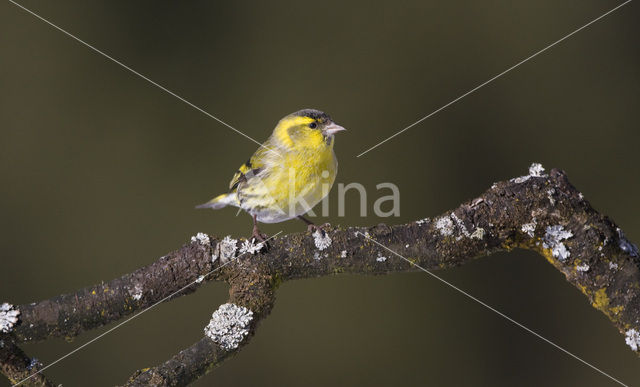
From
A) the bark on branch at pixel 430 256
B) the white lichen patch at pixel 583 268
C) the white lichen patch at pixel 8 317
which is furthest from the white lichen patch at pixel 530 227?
the white lichen patch at pixel 8 317

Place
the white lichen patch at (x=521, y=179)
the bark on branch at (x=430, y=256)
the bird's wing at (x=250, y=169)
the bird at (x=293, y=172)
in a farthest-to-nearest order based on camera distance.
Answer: the bird's wing at (x=250, y=169), the bird at (x=293, y=172), the white lichen patch at (x=521, y=179), the bark on branch at (x=430, y=256)

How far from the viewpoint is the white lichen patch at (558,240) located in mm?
1406

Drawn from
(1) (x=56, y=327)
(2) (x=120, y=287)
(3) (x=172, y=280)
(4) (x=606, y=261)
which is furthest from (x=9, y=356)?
(4) (x=606, y=261)

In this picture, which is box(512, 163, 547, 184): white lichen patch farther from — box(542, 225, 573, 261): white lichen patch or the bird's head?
the bird's head

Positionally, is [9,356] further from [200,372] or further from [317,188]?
[317,188]

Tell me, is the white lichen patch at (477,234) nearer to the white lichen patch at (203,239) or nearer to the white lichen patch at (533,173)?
the white lichen patch at (533,173)

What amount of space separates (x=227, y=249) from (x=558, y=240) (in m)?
0.75

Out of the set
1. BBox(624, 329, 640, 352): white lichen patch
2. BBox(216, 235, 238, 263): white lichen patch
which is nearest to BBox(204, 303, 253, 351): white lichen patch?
BBox(216, 235, 238, 263): white lichen patch

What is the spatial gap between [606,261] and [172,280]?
0.96 m

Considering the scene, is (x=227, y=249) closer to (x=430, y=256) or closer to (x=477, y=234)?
(x=430, y=256)

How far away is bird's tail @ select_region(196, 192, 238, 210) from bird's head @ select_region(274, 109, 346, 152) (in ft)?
0.94

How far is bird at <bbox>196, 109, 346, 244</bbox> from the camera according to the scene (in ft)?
5.70

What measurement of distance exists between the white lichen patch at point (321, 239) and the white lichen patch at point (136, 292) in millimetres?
400

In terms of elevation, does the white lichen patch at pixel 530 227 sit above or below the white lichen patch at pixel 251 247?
above
